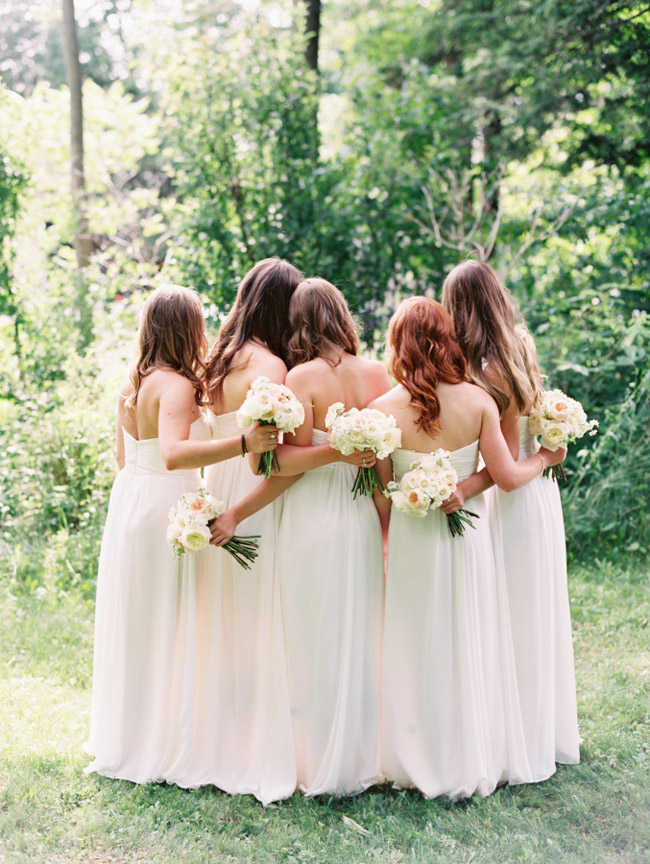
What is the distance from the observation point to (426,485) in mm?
3596

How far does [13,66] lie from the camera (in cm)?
2227

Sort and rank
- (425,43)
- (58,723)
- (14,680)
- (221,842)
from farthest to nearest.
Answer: (425,43) → (14,680) → (58,723) → (221,842)

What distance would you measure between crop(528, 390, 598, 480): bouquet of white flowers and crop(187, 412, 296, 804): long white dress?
134cm

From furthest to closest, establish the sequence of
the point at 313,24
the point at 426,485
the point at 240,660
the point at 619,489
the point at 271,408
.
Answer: the point at 313,24 < the point at 619,489 < the point at 240,660 < the point at 426,485 < the point at 271,408

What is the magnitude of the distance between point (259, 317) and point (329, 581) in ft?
4.24

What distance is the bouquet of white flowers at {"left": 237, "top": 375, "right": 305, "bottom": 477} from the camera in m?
3.46

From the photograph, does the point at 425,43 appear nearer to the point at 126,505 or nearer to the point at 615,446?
the point at 615,446

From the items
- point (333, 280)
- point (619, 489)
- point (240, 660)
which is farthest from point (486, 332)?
point (333, 280)

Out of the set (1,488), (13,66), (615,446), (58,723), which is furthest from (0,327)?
(13,66)

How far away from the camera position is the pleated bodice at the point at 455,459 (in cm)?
385

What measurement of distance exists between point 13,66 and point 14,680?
21279mm

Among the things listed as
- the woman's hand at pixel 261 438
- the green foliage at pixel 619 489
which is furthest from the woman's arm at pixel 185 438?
the green foliage at pixel 619 489

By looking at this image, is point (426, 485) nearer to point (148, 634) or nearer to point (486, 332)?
point (486, 332)

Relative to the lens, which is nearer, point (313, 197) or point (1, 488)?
point (1, 488)
